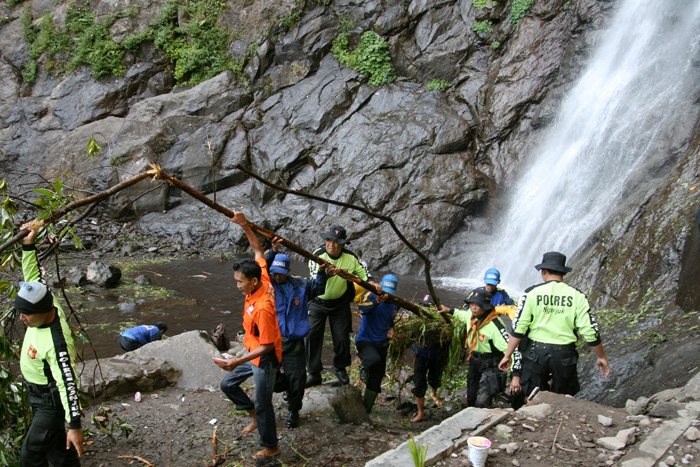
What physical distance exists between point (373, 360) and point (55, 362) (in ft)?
11.1

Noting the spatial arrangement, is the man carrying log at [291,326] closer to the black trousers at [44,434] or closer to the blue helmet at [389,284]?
the blue helmet at [389,284]

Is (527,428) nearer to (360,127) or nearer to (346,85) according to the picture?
(360,127)

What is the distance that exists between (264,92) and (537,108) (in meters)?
11.4

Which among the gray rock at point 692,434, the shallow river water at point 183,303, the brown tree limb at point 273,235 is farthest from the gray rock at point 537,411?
the shallow river water at point 183,303

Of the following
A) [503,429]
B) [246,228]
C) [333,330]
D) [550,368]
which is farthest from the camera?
[333,330]

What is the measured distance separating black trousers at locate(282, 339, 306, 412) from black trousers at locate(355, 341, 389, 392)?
101cm

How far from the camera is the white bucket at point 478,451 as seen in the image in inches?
130

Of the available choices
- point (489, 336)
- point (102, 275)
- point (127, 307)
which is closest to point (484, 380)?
point (489, 336)

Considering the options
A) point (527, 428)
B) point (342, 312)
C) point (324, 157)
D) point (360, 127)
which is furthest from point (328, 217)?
point (527, 428)

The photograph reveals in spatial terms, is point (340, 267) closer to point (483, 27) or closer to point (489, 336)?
point (489, 336)

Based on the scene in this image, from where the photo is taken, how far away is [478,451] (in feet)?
10.9

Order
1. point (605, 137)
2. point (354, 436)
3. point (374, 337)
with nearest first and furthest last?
point (354, 436)
point (374, 337)
point (605, 137)

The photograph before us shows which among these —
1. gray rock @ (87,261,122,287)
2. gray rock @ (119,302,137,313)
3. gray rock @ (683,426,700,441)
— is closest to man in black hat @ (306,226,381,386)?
gray rock @ (683,426,700,441)

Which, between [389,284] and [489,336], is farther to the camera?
[389,284]
